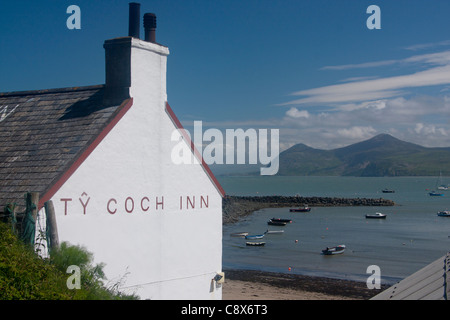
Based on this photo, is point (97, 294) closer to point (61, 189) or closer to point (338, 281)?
point (61, 189)

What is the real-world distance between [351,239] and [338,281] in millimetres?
26355

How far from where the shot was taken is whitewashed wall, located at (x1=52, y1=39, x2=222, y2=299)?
1173 centimetres

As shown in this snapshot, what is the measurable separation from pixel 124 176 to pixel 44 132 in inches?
117

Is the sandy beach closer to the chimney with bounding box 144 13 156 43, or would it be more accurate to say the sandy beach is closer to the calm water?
the calm water

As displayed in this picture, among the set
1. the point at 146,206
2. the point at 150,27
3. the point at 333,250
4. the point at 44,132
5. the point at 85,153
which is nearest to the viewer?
the point at 85,153

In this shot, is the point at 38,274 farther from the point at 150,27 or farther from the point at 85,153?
the point at 150,27

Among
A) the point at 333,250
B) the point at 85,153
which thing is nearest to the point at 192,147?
the point at 85,153

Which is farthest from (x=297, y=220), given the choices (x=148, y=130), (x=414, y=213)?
(x=148, y=130)

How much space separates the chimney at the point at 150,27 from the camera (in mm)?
14531

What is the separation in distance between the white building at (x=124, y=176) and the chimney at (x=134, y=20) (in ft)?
2.78

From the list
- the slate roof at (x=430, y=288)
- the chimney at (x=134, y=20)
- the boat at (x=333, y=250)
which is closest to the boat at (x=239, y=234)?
the boat at (x=333, y=250)

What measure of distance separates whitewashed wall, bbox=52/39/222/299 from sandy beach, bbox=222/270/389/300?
17.4 metres

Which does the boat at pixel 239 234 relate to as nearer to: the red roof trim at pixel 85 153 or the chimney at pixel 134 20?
the chimney at pixel 134 20

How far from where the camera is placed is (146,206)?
43.9ft
